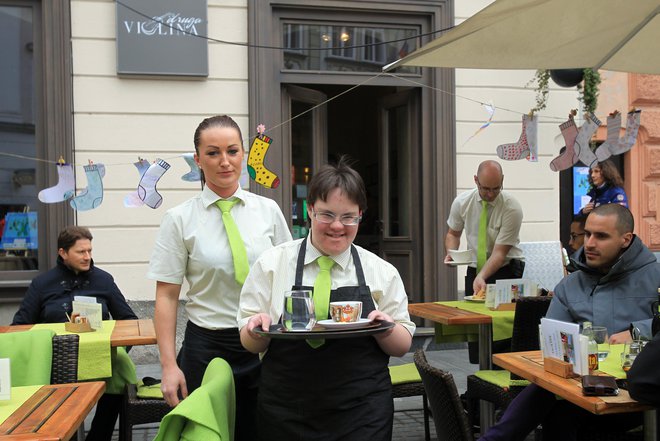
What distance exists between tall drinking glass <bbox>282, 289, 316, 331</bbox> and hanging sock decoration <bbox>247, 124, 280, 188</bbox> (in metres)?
3.32

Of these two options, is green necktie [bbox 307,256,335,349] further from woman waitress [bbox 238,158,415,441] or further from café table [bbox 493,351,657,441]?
café table [bbox 493,351,657,441]

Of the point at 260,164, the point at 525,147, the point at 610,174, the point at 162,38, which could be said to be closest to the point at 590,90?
the point at 610,174

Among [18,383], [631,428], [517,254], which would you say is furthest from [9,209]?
[631,428]

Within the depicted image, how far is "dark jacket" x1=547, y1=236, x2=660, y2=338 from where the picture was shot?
12.9 ft

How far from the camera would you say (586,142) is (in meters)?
6.07

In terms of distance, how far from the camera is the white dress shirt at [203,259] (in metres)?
2.94

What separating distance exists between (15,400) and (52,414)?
12.7 inches

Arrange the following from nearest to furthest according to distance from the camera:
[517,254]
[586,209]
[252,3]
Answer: [517,254], [586,209], [252,3]

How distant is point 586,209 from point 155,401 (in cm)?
441

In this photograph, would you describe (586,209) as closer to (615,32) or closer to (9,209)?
(615,32)

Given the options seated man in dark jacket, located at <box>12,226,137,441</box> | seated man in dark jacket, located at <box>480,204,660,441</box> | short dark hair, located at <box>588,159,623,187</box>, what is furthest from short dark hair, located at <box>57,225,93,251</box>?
short dark hair, located at <box>588,159,623,187</box>

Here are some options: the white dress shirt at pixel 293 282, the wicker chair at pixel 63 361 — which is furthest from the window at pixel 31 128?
the white dress shirt at pixel 293 282

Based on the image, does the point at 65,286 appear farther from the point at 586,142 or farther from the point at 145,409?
the point at 586,142

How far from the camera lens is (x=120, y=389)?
14.7 ft
